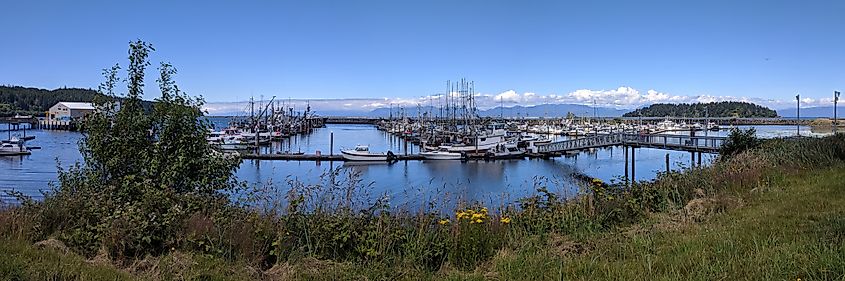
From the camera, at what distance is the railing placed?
34.6 metres

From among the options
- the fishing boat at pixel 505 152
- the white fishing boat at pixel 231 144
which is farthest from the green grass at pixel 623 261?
the fishing boat at pixel 505 152

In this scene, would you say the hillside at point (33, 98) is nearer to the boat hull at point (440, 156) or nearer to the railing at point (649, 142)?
the boat hull at point (440, 156)

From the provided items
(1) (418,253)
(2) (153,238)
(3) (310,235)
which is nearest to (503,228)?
(1) (418,253)

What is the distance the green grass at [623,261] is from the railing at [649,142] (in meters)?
26.4

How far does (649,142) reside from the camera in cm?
3900

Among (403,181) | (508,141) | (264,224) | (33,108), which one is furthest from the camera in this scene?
(33,108)

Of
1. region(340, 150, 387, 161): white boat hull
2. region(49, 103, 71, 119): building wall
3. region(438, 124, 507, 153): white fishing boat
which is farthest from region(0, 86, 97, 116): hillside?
region(438, 124, 507, 153): white fishing boat

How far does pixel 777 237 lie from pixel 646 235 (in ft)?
4.09

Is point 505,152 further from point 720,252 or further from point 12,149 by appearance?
point 720,252

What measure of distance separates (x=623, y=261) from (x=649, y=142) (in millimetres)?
36632

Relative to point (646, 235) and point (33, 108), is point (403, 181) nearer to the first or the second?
point (646, 235)

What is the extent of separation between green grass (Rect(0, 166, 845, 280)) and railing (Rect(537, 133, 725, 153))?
86.5ft

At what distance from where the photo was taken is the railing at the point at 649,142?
34594mm

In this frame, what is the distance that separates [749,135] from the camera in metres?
21.8
